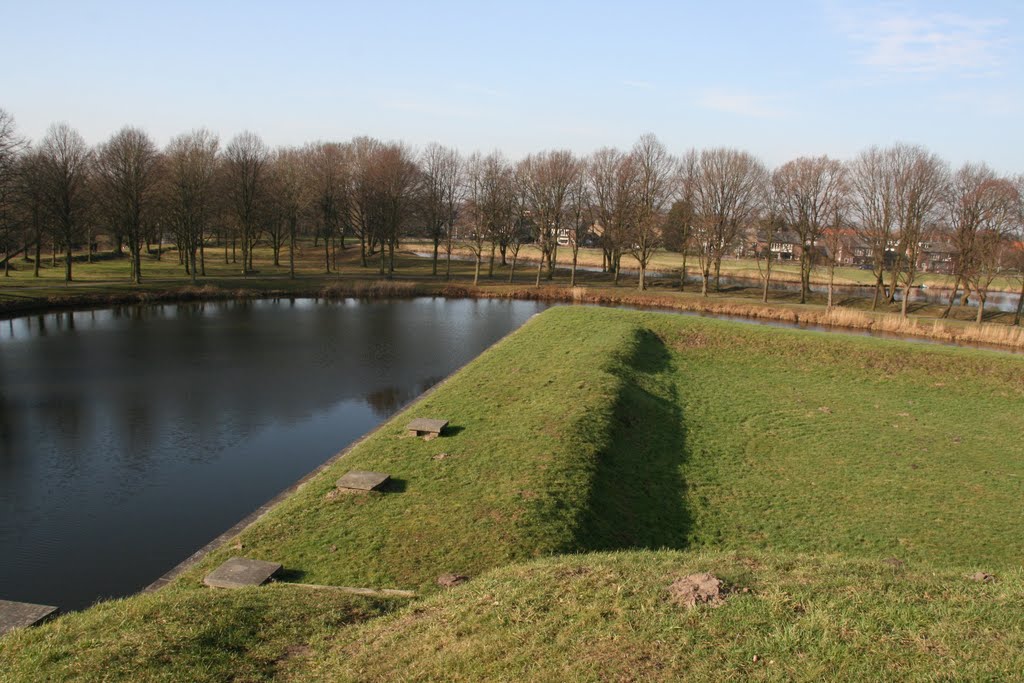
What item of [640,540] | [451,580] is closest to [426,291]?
[640,540]

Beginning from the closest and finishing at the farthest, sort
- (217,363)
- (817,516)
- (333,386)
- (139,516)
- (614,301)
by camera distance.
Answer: (817,516)
(139,516)
(333,386)
(217,363)
(614,301)

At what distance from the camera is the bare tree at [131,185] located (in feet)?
153

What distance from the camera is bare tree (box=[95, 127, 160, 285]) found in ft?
153

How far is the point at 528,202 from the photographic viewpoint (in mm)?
60406

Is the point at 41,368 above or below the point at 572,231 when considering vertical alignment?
below

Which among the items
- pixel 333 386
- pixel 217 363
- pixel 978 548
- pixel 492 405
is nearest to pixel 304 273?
pixel 217 363

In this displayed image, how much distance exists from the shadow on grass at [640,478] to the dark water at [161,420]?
22.3 ft

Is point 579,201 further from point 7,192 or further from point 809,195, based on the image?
point 7,192

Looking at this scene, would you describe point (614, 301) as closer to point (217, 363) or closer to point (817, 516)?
point (217, 363)

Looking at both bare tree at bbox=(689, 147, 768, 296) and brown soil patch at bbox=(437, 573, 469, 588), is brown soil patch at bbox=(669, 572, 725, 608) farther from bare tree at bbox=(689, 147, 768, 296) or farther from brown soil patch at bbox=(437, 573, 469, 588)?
bare tree at bbox=(689, 147, 768, 296)

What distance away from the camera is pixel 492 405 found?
16828 mm

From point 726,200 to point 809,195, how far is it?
6.28 meters

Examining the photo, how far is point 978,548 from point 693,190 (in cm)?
4794

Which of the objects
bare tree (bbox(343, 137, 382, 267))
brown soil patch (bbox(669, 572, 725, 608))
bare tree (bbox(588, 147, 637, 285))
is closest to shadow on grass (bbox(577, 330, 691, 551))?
brown soil patch (bbox(669, 572, 725, 608))
